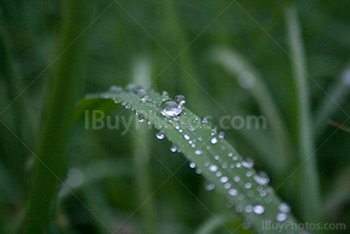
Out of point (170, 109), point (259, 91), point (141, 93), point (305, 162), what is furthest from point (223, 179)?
point (259, 91)

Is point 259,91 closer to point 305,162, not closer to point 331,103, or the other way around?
point 331,103

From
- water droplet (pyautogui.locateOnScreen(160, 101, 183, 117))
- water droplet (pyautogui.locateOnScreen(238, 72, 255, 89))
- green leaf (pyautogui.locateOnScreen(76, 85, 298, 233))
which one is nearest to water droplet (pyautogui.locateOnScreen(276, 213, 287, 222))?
green leaf (pyautogui.locateOnScreen(76, 85, 298, 233))

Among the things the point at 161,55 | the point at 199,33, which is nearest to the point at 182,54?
the point at 161,55

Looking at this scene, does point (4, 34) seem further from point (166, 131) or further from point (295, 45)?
point (295, 45)

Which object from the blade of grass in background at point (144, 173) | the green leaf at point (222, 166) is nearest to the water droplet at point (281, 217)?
the green leaf at point (222, 166)

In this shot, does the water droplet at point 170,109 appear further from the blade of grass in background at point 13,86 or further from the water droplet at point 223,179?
the blade of grass in background at point 13,86

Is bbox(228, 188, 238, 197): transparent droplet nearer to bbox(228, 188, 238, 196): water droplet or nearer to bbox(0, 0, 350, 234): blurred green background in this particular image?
bbox(228, 188, 238, 196): water droplet
